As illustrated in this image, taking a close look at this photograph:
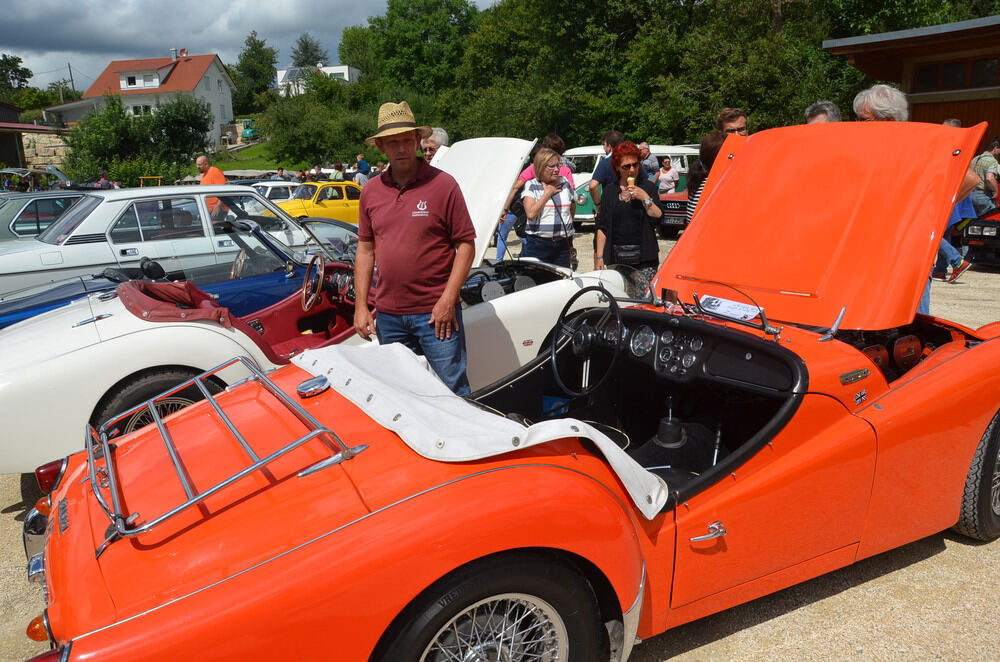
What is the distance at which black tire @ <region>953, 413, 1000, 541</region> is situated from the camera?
3.01m

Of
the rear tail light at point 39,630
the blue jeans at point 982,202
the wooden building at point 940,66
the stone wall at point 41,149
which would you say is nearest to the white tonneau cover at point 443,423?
the rear tail light at point 39,630

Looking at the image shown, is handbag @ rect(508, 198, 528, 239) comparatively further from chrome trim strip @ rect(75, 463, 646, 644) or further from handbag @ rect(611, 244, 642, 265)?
chrome trim strip @ rect(75, 463, 646, 644)

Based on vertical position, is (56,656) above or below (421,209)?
below

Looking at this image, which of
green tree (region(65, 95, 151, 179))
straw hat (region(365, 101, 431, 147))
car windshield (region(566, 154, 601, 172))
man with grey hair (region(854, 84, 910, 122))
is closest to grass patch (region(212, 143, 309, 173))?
green tree (region(65, 95, 151, 179))

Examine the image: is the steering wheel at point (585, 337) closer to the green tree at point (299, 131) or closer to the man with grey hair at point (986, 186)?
the man with grey hair at point (986, 186)

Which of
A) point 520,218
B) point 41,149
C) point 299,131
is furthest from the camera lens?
point 41,149

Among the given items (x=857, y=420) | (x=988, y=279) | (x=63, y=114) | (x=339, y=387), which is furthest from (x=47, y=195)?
(x=63, y=114)

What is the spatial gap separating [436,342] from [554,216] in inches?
112

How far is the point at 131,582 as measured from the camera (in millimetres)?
1787

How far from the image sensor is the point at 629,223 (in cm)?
561

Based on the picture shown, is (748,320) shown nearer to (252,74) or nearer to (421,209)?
(421,209)

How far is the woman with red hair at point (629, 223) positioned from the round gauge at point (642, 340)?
2.47 metres

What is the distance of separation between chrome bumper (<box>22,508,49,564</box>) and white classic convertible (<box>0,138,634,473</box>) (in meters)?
1.38

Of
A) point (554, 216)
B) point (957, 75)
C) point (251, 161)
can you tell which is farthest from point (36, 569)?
point (251, 161)
